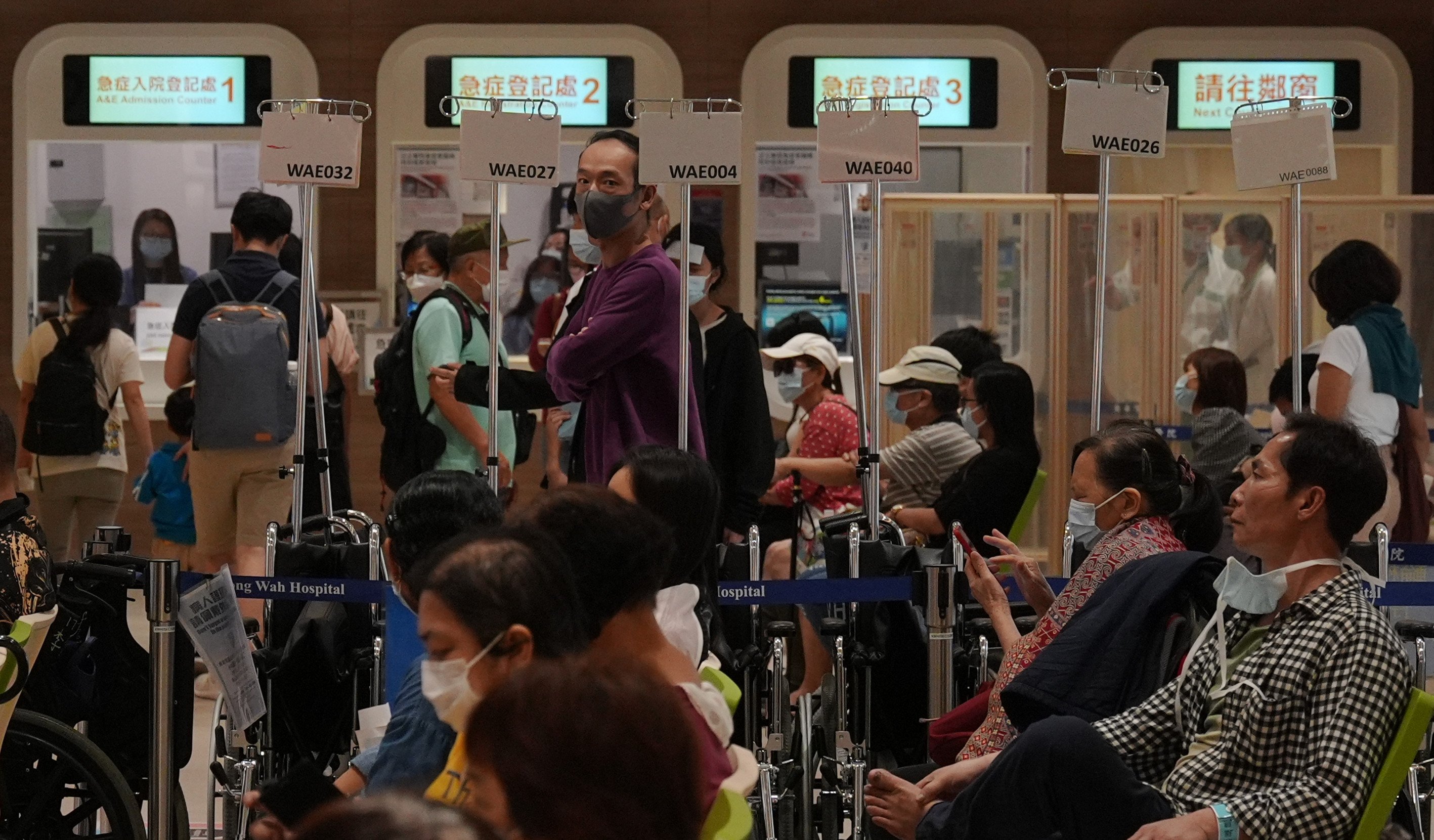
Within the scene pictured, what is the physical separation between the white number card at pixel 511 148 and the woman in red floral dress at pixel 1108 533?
1437mm

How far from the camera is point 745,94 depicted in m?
8.23

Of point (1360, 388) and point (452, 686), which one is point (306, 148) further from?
point (1360, 388)

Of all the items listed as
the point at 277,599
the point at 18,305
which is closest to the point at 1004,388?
the point at 277,599

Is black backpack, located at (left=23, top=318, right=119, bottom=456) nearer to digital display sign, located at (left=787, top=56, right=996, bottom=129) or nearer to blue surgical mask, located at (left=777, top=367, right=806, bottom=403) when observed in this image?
blue surgical mask, located at (left=777, top=367, right=806, bottom=403)

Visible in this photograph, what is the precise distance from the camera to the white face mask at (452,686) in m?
2.14

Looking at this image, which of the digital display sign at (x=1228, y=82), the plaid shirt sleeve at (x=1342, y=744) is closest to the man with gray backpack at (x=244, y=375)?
the plaid shirt sleeve at (x=1342, y=744)

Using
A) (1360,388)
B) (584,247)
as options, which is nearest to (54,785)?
(584,247)

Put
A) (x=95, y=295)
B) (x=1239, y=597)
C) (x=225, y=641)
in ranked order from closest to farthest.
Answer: (x=1239, y=597) → (x=225, y=641) → (x=95, y=295)

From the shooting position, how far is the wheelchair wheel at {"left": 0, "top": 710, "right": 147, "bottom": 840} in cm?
364

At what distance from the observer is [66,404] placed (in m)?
6.64

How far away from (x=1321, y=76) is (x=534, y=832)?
7679 millimetres

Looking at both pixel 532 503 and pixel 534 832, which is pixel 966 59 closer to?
pixel 532 503

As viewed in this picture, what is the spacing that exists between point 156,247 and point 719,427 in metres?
4.94

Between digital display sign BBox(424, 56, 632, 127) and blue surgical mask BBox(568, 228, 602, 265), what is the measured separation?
3494 mm
